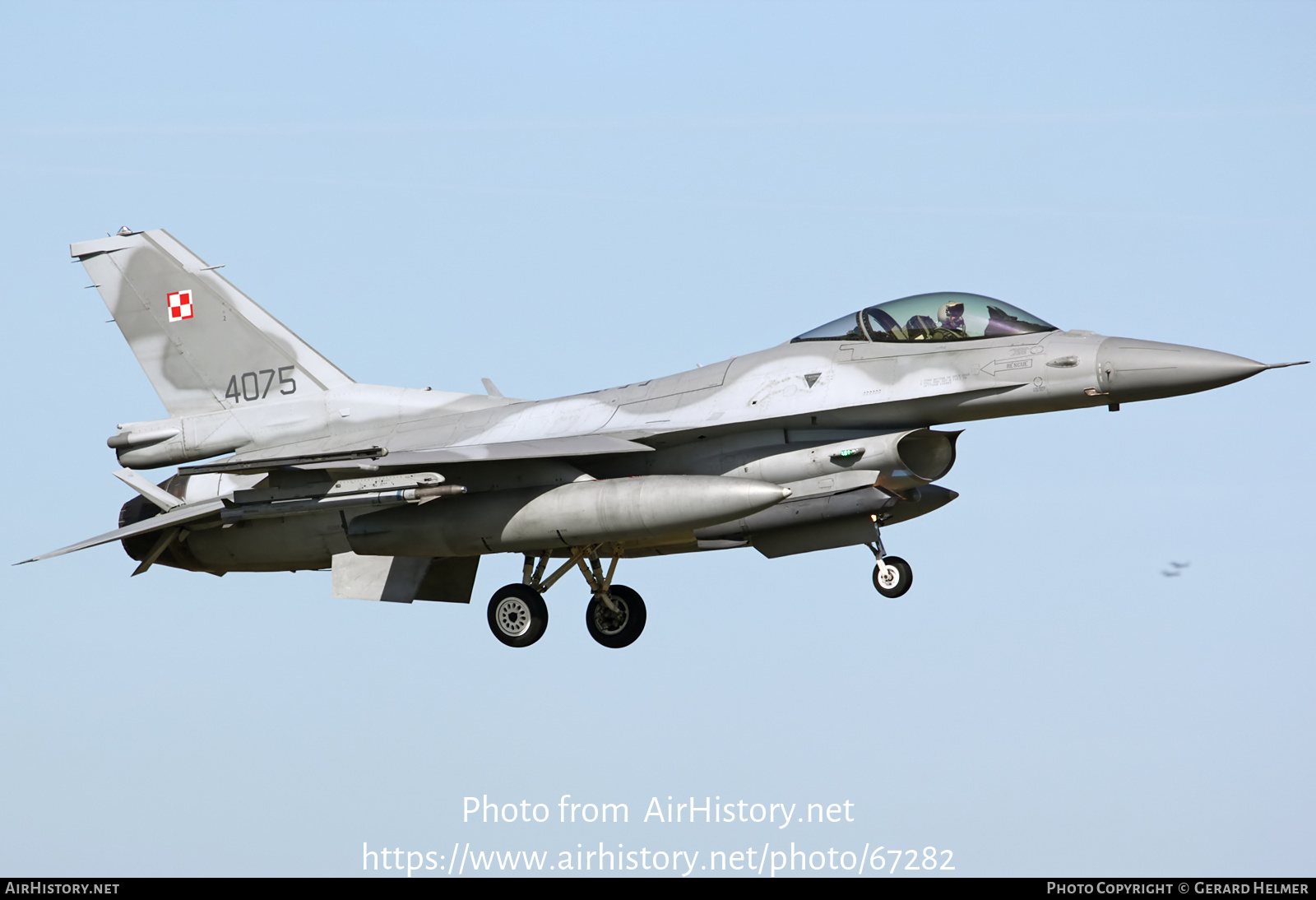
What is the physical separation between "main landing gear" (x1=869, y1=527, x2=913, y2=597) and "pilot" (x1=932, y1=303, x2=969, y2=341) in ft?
7.37

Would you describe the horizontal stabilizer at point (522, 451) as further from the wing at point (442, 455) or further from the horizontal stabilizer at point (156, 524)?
the horizontal stabilizer at point (156, 524)

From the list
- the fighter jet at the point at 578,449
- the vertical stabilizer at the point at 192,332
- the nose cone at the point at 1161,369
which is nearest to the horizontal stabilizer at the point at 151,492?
the fighter jet at the point at 578,449

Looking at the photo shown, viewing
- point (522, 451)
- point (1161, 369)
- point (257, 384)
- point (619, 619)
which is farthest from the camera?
point (257, 384)

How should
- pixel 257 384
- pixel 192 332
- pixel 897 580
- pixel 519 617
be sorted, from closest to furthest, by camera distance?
pixel 897 580 < pixel 519 617 < pixel 257 384 < pixel 192 332

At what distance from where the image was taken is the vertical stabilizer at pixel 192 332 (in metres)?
18.7

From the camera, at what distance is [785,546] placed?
16.5 m

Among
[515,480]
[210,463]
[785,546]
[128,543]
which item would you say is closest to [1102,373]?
[785,546]

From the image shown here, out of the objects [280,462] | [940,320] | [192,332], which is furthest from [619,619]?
[192,332]

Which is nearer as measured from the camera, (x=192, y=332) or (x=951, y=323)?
(x=951, y=323)

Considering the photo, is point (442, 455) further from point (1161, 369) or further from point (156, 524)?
point (1161, 369)

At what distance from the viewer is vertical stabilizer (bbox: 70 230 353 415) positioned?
1866 centimetres

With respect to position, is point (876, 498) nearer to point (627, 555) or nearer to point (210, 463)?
point (627, 555)

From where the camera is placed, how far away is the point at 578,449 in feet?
52.4

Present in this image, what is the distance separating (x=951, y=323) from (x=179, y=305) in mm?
9131
